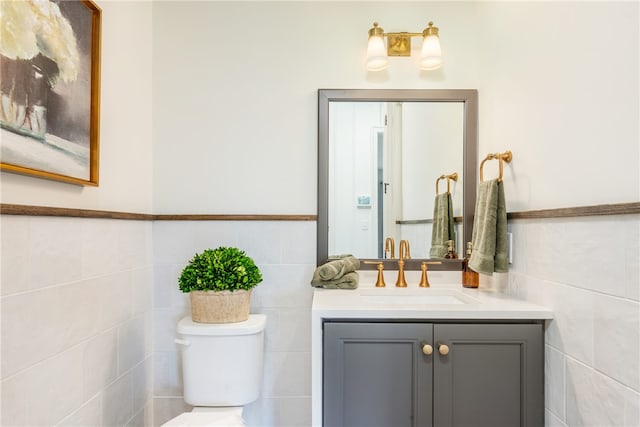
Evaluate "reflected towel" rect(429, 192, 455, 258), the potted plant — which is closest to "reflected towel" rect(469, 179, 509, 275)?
"reflected towel" rect(429, 192, 455, 258)

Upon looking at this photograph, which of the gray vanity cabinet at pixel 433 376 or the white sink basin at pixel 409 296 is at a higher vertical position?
the white sink basin at pixel 409 296

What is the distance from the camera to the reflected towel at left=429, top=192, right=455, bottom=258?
1.98 meters

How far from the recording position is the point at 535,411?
134 cm

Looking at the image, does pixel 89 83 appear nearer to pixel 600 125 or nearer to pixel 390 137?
pixel 390 137

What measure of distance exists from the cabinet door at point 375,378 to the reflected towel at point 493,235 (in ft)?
1.45

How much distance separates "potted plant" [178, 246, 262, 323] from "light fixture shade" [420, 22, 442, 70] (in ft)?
4.23

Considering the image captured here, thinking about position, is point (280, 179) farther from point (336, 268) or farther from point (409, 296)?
point (409, 296)

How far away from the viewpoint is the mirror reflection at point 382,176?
195 centimetres

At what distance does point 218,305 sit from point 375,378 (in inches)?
28.4

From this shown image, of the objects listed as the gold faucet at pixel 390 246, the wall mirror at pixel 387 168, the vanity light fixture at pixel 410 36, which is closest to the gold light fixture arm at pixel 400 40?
the vanity light fixture at pixel 410 36

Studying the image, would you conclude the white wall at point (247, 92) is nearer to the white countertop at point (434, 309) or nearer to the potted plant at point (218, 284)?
the potted plant at point (218, 284)

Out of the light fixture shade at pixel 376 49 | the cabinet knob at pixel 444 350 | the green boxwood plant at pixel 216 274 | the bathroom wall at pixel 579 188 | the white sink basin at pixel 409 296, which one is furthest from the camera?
the light fixture shade at pixel 376 49

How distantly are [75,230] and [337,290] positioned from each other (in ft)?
3.48

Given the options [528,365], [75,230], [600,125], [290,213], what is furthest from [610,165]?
[75,230]
